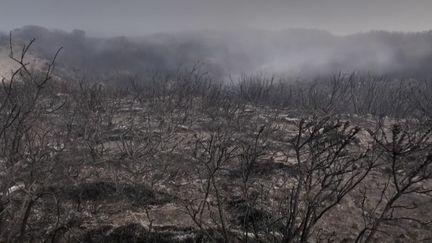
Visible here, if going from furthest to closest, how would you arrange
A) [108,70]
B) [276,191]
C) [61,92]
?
[108,70] < [61,92] < [276,191]

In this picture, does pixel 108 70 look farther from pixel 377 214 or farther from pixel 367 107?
pixel 377 214

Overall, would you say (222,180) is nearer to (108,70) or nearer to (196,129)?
(196,129)

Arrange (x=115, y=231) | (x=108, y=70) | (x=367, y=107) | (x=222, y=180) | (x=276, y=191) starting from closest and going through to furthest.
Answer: (x=115, y=231), (x=276, y=191), (x=222, y=180), (x=367, y=107), (x=108, y=70)

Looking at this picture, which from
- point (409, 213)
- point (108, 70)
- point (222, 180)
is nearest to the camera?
point (409, 213)

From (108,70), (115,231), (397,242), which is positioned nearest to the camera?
(115,231)

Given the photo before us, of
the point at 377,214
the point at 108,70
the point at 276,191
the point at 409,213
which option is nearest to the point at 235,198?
the point at 276,191

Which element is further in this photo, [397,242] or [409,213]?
[409,213]

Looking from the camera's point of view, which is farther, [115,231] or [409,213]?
[409,213]

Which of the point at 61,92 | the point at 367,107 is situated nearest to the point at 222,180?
the point at 61,92

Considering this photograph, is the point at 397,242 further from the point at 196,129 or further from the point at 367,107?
the point at 367,107
